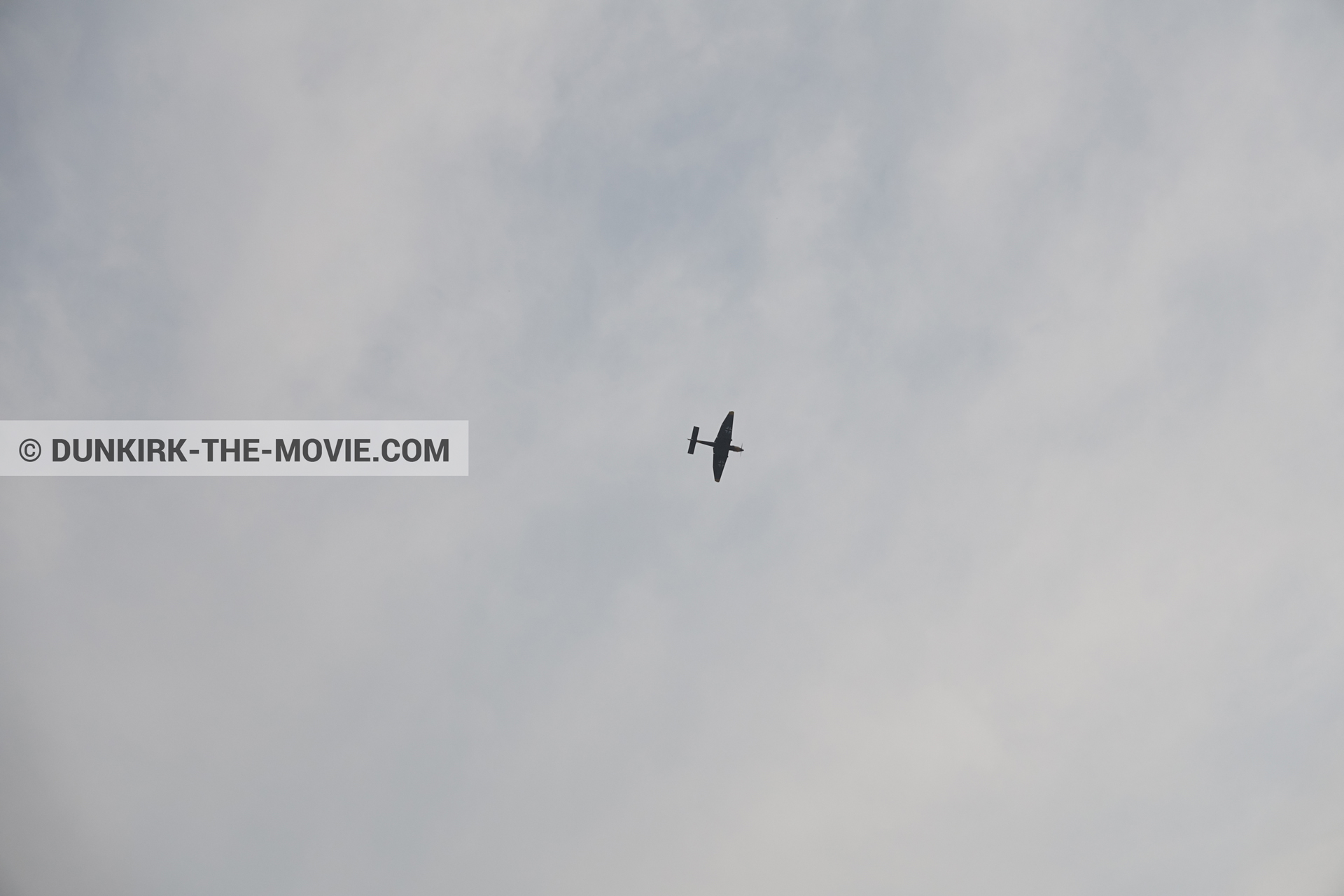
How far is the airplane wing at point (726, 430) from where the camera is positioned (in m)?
138

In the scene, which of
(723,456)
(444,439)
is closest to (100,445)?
(444,439)

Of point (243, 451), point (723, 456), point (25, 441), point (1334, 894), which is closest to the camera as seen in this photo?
point (723, 456)

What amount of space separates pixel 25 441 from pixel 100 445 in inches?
1099

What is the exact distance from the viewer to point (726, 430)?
456 feet

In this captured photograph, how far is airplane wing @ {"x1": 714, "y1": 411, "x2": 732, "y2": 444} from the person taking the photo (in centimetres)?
13825

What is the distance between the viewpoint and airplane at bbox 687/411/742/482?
138 meters

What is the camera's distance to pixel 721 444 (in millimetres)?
139500

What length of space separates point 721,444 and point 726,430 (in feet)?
8.30

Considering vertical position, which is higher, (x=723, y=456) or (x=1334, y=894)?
(x=723, y=456)

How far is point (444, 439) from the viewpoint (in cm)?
16012

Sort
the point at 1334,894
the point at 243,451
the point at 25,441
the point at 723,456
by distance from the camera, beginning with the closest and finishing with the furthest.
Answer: the point at 723,456 → the point at 243,451 → the point at 25,441 → the point at 1334,894

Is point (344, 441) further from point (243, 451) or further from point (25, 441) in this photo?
point (25, 441)

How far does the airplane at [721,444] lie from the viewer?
138m

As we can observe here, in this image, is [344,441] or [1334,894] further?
[1334,894]
